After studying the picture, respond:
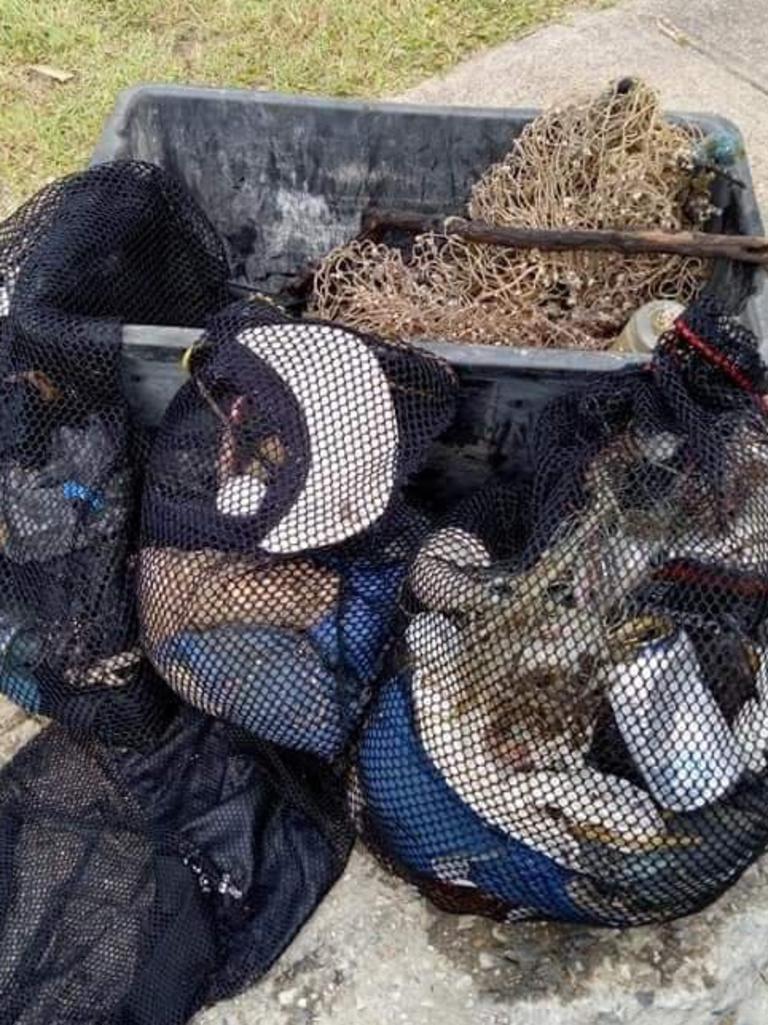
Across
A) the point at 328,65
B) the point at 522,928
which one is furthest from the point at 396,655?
the point at 328,65

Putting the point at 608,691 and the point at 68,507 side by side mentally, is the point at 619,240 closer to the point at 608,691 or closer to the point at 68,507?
the point at 608,691

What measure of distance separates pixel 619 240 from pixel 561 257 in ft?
0.64

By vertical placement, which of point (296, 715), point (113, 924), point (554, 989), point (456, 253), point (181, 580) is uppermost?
point (456, 253)

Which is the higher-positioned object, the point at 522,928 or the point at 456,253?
the point at 456,253

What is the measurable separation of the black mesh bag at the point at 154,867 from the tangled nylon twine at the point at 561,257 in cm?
98

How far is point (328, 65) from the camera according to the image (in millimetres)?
4359

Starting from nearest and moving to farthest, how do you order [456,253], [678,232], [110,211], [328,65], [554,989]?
[554,989] → [110,211] → [678,232] → [456,253] → [328,65]

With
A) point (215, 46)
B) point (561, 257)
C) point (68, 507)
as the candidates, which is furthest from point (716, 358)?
point (215, 46)

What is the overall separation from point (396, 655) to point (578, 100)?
1.49 metres

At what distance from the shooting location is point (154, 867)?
2.17 metres

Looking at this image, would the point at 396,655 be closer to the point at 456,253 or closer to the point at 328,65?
the point at 456,253

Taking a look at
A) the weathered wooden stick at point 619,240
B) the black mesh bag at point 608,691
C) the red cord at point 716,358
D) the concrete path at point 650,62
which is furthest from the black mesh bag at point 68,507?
the concrete path at point 650,62

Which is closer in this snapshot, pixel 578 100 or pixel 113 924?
pixel 113 924

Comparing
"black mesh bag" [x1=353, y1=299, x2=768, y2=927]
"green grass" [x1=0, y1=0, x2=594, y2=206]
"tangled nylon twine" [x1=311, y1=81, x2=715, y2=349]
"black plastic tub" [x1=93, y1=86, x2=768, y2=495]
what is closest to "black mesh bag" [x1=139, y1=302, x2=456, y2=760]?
"black mesh bag" [x1=353, y1=299, x2=768, y2=927]
